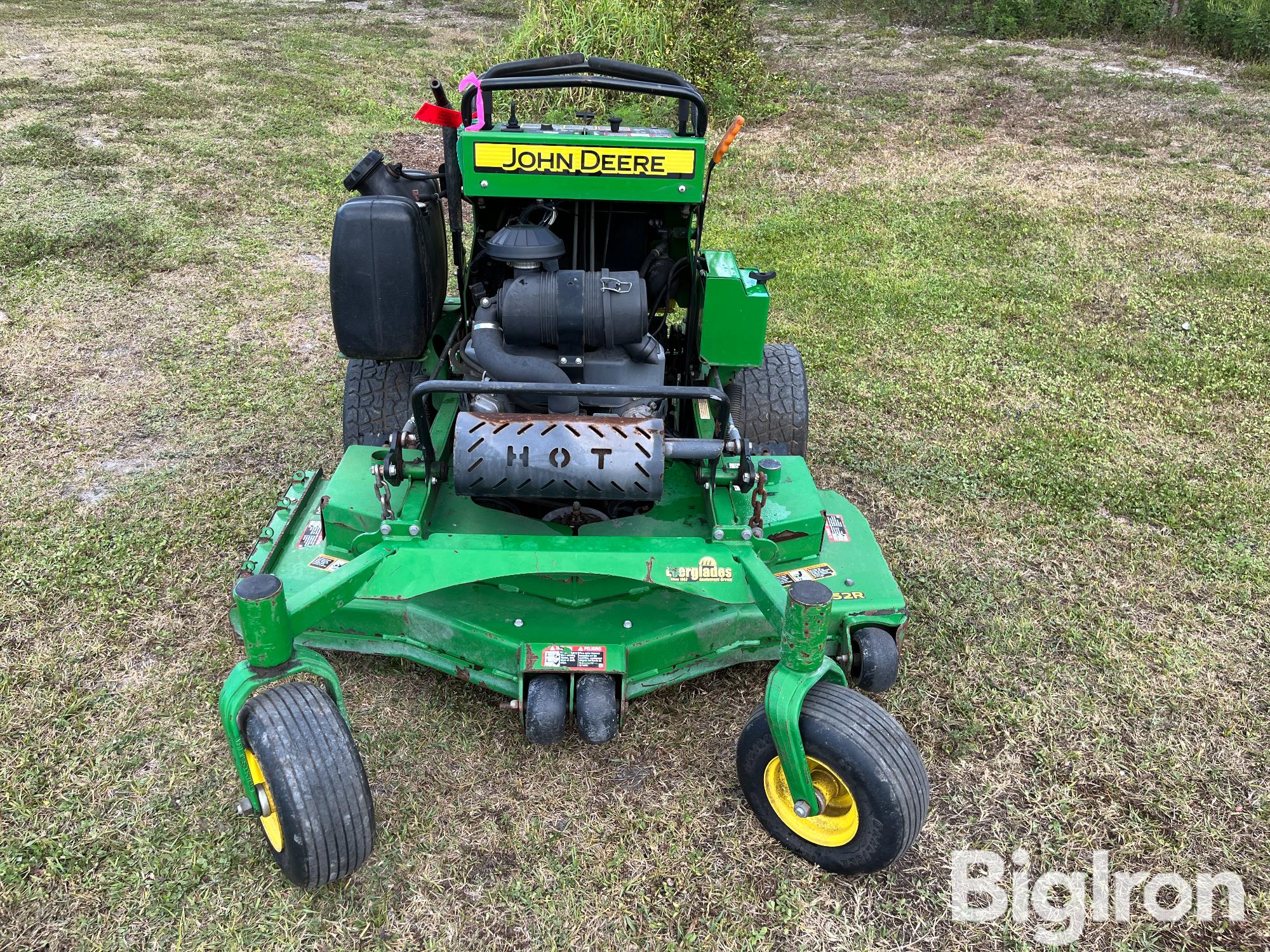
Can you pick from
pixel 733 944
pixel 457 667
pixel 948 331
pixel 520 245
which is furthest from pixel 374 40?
pixel 733 944

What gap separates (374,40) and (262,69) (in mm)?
2448

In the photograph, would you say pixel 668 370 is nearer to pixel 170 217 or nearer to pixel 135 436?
pixel 135 436

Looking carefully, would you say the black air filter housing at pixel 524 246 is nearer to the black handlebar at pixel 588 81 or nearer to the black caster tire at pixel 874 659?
the black handlebar at pixel 588 81

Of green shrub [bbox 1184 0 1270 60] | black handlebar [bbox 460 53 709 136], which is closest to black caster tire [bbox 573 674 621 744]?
black handlebar [bbox 460 53 709 136]

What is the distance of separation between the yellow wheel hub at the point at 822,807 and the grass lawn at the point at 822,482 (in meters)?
0.12

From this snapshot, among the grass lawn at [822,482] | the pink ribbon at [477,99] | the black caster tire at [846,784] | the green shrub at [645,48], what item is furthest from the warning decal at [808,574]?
the green shrub at [645,48]

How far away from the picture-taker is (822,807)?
8.75ft

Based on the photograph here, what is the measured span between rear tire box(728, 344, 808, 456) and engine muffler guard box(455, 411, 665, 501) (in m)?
1.30

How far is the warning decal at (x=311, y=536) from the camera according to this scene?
11.8 feet

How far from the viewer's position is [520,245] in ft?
11.2

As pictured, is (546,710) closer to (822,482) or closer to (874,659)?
(874,659)

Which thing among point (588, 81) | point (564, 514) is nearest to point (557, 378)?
→ point (564, 514)

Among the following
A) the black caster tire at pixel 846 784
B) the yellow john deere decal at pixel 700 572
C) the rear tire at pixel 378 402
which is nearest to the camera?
the black caster tire at pixel 846 784

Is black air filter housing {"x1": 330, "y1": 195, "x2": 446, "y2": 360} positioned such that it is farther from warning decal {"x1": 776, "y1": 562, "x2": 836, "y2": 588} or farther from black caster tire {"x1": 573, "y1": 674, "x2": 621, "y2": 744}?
warning decal {"x1": 776, "y1": 562, "x2": 836, "y2": 588}
